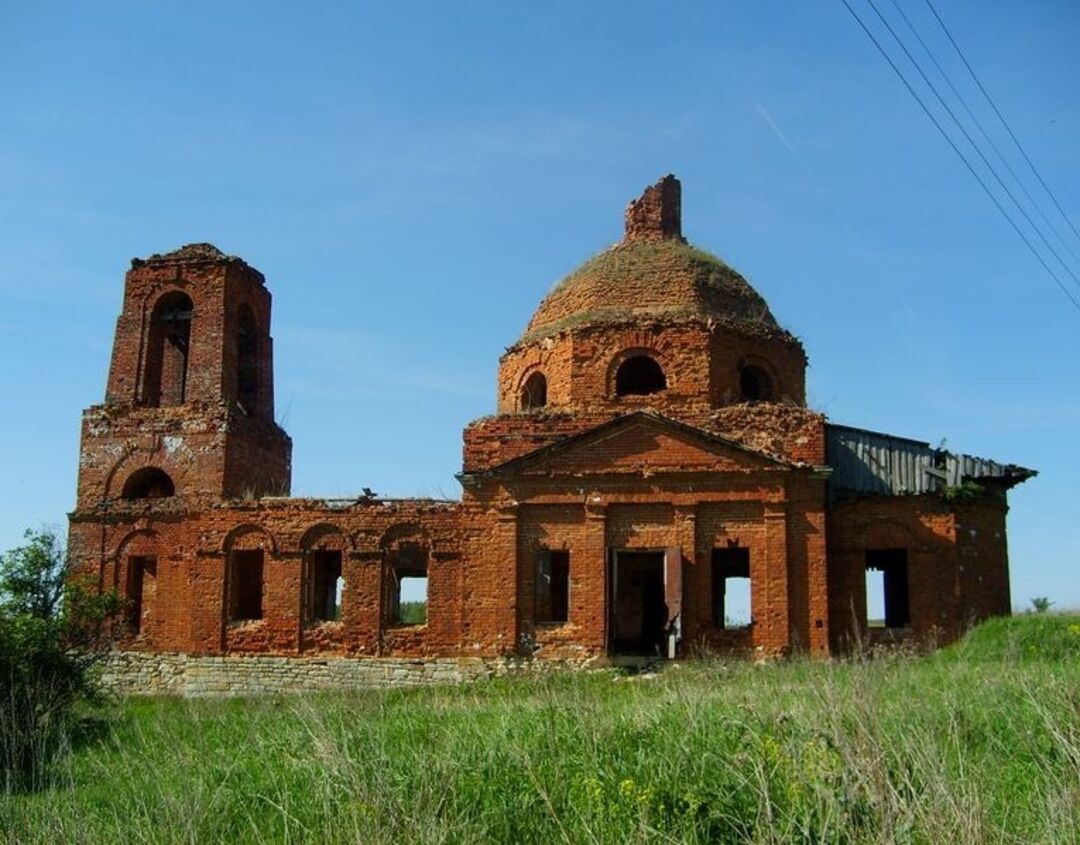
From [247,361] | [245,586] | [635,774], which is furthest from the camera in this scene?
[247,361]

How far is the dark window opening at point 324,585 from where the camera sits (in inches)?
842

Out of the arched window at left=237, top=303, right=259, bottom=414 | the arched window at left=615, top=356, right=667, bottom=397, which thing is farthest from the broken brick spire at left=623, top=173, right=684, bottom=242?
the arched window at left=237, top=303, right=259, bottom=414

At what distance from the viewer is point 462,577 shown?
20.5m

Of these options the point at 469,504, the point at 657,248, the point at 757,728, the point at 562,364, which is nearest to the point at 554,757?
the point at 757,728

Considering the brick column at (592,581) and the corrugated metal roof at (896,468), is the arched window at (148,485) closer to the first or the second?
the brick column at (592,581)

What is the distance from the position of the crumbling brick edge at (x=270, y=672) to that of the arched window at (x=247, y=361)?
19.3 ft

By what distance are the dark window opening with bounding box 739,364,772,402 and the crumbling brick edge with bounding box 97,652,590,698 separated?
744cm

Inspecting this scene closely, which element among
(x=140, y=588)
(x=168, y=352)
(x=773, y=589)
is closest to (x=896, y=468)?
(x=773, y=589)

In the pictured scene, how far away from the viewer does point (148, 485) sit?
23453mm

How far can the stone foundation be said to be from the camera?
2006 cm

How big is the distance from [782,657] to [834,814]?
12.9 metres

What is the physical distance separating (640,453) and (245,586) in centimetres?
871

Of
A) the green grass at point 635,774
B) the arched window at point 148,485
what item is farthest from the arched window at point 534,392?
the green grass at point 635,774

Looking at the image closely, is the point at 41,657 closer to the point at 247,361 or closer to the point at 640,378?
the point at 247,361
